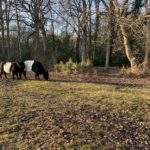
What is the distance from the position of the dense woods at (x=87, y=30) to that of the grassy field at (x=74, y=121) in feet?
33.6

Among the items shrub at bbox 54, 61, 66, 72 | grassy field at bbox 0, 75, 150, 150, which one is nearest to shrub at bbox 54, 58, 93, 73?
shrub at bbox 54, 61, 66, 72

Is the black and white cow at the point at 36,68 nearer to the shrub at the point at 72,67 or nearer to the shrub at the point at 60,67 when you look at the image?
the shrub at the point at 72,67

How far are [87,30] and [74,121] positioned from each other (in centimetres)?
2720

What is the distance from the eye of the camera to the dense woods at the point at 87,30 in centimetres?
2375

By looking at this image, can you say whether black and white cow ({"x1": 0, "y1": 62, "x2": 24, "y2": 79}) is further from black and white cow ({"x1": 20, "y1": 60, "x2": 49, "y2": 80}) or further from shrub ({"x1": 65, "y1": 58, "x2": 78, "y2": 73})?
shrub ({"x1": 65, "y1": 58, "x2": 78, "y2": 73})

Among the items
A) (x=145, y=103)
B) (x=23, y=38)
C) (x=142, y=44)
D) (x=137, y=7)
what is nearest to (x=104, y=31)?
(x=142, y=44)

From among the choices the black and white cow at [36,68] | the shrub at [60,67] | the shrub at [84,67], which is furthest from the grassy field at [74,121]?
the shrub at [60,67]

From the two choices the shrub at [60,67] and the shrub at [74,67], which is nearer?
the shrub at [74,67]

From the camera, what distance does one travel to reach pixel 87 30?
3578cm

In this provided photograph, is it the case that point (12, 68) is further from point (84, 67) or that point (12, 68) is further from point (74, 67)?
point (84, 67)

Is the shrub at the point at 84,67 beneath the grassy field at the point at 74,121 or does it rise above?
above

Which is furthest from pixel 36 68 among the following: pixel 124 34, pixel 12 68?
pixel 124 34

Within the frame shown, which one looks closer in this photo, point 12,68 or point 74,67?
point 12,68

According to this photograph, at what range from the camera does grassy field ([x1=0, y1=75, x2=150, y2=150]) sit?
765cm
